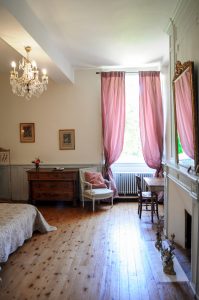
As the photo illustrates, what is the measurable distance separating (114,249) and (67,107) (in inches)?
149

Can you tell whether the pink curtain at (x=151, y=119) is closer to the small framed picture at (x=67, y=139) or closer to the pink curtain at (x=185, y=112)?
the small framed picture at (x=67, y=139)

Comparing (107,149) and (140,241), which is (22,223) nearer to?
(140,241)

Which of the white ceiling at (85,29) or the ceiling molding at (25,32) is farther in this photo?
the white ceiling at (85,29)

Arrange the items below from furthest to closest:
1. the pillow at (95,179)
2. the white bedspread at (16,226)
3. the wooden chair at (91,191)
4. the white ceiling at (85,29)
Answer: the pillow at (95,179), the wooden chair at (91,191), the white bedspread at (16,226), the white ceiling at (85,29)

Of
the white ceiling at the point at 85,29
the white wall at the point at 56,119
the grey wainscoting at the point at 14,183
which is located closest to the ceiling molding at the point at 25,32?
the white ceiling at the point at 85,29

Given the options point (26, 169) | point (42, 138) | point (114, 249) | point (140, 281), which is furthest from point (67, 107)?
point (140, 281)

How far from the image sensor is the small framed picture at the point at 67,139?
6.39 m

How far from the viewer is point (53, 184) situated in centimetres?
596

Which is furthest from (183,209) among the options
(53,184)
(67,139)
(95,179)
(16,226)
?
(67,139)

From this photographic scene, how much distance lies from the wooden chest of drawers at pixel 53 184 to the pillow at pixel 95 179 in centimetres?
28

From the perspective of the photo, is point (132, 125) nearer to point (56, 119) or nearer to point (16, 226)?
point (56, 119)

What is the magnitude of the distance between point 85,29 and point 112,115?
2.53 metres

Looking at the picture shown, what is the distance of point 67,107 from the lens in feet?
20.9

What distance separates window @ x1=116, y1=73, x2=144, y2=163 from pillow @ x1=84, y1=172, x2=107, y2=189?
2.51ft
